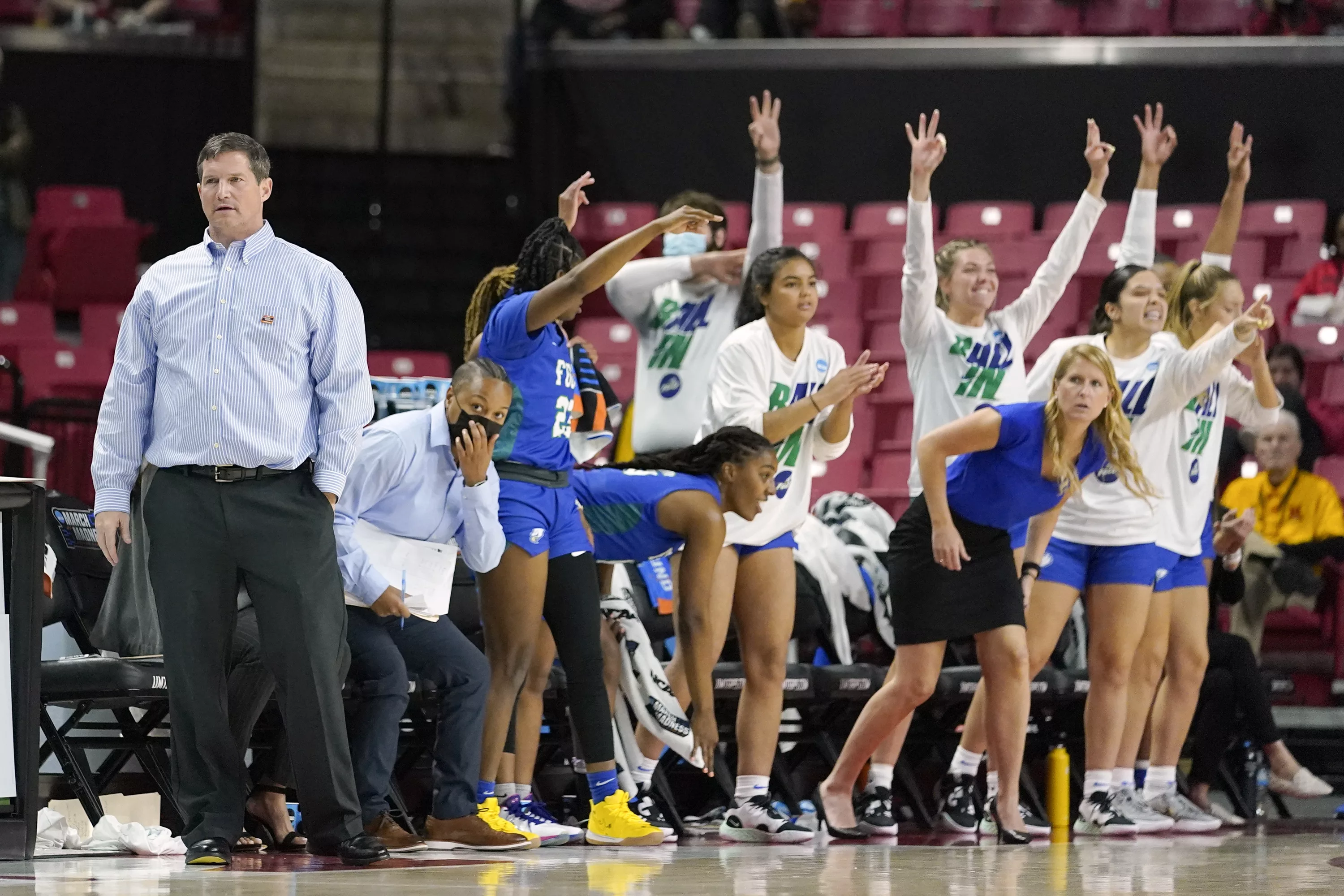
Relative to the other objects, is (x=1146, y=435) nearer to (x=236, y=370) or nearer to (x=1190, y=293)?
(x=1190, y=293)

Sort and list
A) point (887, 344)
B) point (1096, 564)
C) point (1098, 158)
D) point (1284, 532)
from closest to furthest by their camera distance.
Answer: point (1096, 564) → point (1098, 158) → point (1284, 532) → point (887, 344)

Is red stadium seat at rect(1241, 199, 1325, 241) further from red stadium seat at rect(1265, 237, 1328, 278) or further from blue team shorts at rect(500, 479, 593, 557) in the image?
blue team shorts at rect(500, 479, 593, 557)

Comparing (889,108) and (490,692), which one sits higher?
(889,108)

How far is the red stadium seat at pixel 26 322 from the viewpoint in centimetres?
1063

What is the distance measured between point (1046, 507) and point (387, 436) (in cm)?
198

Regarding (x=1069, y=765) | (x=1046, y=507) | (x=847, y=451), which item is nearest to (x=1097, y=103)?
(x=847, y=451)

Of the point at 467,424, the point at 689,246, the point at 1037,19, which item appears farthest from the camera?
the point at 1037,19

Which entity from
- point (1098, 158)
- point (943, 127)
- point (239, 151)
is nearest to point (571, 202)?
point (239, 151)

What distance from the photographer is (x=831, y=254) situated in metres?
11.3

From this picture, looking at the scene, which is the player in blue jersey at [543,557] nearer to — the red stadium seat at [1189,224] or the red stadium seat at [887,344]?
the red stadium seat at [887,344]

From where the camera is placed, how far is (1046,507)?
19.3 ft

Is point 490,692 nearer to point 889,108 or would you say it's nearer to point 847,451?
point 847,451

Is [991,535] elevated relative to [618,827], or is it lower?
elevated

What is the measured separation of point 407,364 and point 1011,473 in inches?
214
